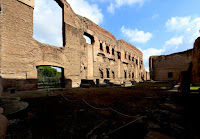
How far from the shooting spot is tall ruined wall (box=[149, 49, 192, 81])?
58.8ft

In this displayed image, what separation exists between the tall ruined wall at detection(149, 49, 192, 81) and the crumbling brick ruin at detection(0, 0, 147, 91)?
10.0 metres

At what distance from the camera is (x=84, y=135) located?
1.28 metres

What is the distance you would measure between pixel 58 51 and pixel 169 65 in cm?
2255

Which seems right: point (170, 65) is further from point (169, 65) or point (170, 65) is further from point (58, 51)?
point (58, 51)

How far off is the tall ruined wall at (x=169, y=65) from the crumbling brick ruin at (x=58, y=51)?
10.0 meters

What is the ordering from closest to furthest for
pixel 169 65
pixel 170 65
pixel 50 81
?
1. pixel 50 81
2. pixel 170 65
3. pixel 169 65

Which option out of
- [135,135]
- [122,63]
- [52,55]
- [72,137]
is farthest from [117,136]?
[122,63]

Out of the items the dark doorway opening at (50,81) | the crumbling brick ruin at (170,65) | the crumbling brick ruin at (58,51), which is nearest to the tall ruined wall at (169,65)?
the crumbling brick ruin at (170,65)

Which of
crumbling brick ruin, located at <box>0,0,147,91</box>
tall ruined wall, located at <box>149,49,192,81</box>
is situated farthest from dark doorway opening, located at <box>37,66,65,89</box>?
tall ruined wall, located at <box>149,49,192,81</box>

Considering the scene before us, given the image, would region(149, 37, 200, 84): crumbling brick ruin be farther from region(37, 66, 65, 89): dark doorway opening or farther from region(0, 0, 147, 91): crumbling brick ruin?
region(37, 66, 65, 89): dark doorway opening

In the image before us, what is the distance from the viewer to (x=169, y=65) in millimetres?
19766

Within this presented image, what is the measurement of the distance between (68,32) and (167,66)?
A: 2165cm

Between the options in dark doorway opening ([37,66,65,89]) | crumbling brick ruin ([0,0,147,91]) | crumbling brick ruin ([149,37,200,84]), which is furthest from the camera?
crumbling brick ruin ([149,37,200,84])

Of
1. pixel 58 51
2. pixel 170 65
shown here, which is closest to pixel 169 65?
pixel 170 65
